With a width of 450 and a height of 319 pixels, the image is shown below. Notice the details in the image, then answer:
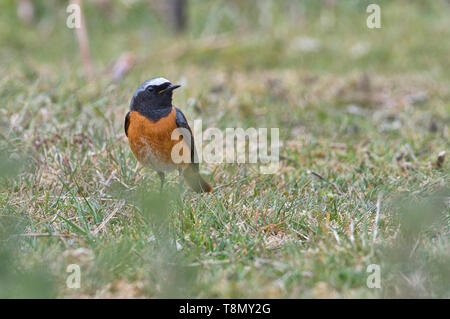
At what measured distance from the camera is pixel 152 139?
3871 millimetres

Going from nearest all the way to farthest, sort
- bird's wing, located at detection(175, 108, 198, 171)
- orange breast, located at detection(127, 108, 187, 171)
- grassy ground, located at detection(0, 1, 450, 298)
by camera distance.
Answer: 1. grassy ground, located at detection(0, 1, 450, 298)
2. orange breast, located at detection(127, 108, 187, 171)
3. bird's wing, located at detection(175, 108, 198, 171)

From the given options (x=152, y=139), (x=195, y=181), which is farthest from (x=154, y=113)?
(x=195, y=181)

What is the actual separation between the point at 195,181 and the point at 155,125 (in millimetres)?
521

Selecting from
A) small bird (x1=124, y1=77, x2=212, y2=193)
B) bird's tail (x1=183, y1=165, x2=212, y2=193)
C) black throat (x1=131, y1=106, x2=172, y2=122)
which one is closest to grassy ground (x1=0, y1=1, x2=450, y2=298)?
bird's tail (x1=183, y1=165, x2=212, y2=193)

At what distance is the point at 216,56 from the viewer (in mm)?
10242

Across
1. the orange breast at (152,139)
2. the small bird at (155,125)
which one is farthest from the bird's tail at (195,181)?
the orange breast at (152,139)

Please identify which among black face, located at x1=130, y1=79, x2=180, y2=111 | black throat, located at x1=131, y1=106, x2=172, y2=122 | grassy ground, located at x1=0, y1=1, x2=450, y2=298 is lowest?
grassy ground, located at x1=0, y1=1, x2=450, y2=298

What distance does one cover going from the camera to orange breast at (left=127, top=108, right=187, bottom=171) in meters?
3.86

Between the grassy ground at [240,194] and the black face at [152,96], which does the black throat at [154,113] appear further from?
the grassy ground at [240,194]

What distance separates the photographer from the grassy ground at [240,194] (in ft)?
8.46

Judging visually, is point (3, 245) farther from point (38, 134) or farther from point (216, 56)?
point (216, 56)

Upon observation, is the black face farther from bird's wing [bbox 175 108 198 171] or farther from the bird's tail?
the bird's tail
